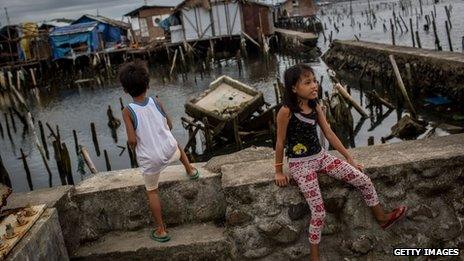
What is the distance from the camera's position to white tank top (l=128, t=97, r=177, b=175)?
3413 mm

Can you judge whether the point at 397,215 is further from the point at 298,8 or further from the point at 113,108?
the point at 298,8

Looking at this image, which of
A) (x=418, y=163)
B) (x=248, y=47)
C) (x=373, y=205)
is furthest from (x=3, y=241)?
(x=248, y=47)

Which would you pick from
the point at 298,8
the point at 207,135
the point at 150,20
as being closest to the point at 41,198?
the point at 207,135

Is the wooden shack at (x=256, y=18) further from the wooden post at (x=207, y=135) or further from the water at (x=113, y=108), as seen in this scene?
the wooden post at (x=207, y=135)

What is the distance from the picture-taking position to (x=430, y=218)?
333 centimetres

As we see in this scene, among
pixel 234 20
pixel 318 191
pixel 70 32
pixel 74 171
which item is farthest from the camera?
pixel 70 32

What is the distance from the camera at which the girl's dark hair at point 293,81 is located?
3119 mm

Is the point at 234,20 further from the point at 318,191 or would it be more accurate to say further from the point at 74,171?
the point at 318,191

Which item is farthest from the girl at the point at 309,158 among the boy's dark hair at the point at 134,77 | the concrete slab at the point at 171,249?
the boy's dark hair at the point at 134,77

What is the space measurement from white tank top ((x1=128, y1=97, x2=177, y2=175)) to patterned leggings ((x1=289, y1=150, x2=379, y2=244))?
102 cm

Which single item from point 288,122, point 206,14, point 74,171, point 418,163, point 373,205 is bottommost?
point 74,171

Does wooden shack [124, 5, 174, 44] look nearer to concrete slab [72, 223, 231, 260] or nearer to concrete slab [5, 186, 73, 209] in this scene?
concrete slab [5, 186, 73, 209]

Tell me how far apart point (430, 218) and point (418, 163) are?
0.44m

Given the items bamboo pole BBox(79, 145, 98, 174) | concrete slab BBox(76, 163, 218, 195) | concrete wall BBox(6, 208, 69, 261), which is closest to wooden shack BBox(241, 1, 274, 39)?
bamboo pole BBox(79, 145, 98, 174)
